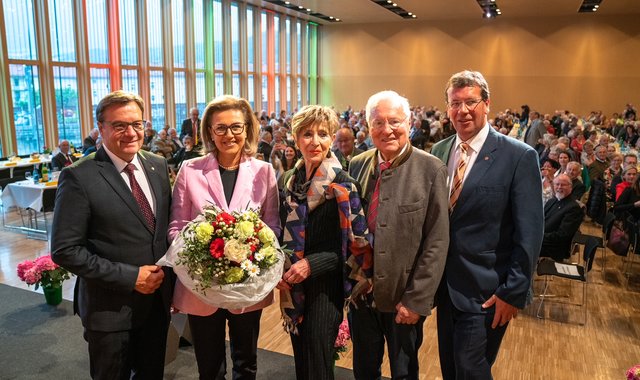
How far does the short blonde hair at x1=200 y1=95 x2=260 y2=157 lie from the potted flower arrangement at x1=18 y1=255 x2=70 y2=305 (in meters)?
2.89

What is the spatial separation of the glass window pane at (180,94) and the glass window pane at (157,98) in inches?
29.9

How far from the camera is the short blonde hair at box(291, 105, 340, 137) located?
→ 2.21 meters

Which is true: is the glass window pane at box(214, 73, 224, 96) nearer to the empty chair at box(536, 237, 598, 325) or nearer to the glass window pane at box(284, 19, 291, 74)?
the glass window pane at box(284, 19, 291, 74)

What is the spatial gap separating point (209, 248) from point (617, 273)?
6.43 m

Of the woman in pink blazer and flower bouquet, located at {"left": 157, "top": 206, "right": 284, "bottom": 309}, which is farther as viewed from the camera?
the woman in pink blazer

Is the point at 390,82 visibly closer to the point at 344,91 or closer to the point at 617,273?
the point at 344,91

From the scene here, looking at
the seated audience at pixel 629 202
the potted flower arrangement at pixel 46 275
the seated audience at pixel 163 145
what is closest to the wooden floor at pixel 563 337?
the potted flower arrangement at pixel 46 275

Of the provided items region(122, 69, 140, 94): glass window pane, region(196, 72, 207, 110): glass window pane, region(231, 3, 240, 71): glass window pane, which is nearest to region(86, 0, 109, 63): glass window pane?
region(122, 69, 140, 94): glass window pane

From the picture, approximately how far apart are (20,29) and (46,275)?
9732 millimetres

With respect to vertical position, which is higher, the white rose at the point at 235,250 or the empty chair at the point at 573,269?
the white rose at the point at 235,250

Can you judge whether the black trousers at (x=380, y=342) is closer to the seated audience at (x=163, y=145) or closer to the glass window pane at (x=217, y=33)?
the seated audience at (x=163, y=145)

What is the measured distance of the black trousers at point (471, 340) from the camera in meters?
2.23

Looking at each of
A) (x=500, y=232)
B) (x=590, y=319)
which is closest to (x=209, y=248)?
(x=500, y=232)

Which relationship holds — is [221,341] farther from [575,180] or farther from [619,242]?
[575,180]
